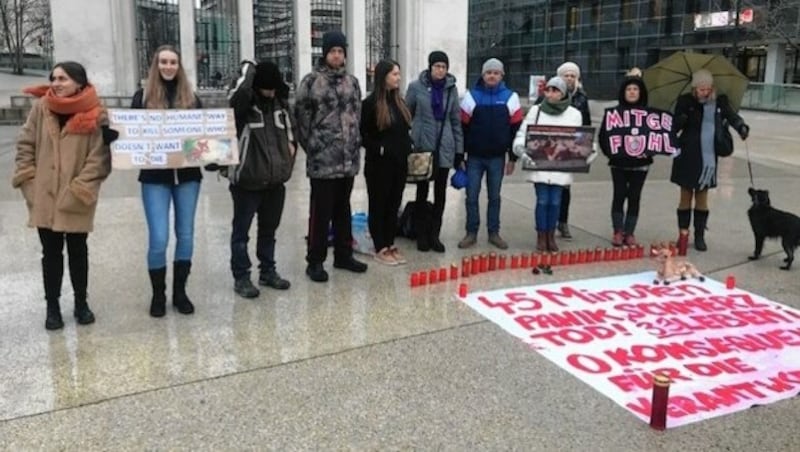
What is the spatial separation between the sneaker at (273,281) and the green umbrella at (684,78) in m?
4.52

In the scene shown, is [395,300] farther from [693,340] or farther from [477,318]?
[693,340]

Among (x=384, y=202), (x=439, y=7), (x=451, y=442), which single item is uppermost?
(x=439, y=7)

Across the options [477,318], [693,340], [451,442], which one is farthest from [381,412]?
[693,340]

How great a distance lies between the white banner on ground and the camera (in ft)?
13.5

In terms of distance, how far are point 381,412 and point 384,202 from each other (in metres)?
3.08

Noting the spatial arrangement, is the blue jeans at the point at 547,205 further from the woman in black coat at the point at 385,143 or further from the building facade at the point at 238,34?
the building facade at the point at 238,34

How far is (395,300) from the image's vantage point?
18.8 feet

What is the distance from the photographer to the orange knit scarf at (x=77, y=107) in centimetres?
454

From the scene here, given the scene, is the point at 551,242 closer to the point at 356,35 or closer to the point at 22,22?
the point at 356,35

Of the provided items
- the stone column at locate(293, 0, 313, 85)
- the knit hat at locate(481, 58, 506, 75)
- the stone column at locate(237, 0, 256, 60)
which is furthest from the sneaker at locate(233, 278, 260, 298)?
the stone column at locate(293, 0, 313, 85)

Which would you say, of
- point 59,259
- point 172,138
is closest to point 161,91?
point 172,138

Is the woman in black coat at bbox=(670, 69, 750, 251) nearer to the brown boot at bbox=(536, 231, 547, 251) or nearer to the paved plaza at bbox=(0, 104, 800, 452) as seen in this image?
the paved plaza at bbox=(0, 104, 800, 452)

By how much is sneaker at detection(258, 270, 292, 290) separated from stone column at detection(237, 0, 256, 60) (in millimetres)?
15202

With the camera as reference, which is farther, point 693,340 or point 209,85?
point 209,85
